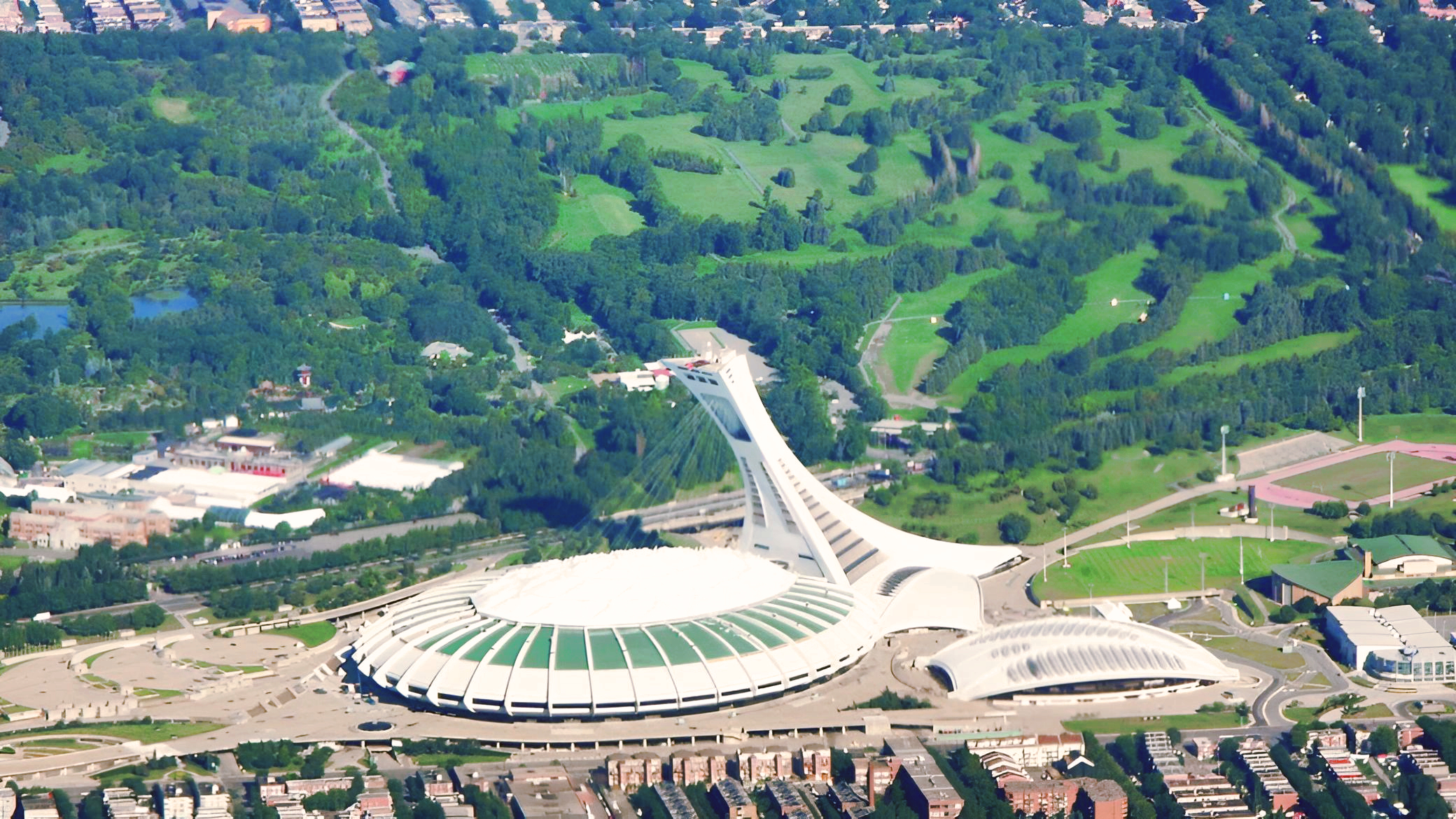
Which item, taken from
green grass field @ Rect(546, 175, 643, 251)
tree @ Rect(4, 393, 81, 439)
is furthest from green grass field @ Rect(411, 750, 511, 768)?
green grass field @ Rect(546, 175, 643, 251)

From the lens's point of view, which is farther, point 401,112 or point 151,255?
point 401,112

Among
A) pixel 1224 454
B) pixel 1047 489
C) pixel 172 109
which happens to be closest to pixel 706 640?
pixel 1047 489

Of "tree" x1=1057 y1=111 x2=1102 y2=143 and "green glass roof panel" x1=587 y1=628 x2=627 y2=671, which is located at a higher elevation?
"green glass roof panel" x1=587 y1=628 x2=627 y2=671

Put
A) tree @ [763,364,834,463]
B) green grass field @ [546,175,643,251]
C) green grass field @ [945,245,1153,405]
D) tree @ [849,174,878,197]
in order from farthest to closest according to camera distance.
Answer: tree @ [849,174,878,197], green grass field @ [546,175,643,251], green grass field @ [945,245,1153,405], tree @ [763,364,834,463]

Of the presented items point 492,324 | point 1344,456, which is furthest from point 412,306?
point 1344,456

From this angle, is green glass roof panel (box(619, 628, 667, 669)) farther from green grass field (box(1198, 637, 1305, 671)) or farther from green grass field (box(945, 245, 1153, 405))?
green grass field (box(945, 245, 1153, 405))

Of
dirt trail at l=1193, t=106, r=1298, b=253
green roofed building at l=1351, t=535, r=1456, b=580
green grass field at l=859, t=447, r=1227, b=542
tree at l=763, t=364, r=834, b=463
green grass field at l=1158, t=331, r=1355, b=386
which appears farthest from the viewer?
dirt trail at l=1193, t=106, r=1298, b=253

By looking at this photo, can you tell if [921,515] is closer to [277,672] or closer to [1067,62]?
[277,672]
